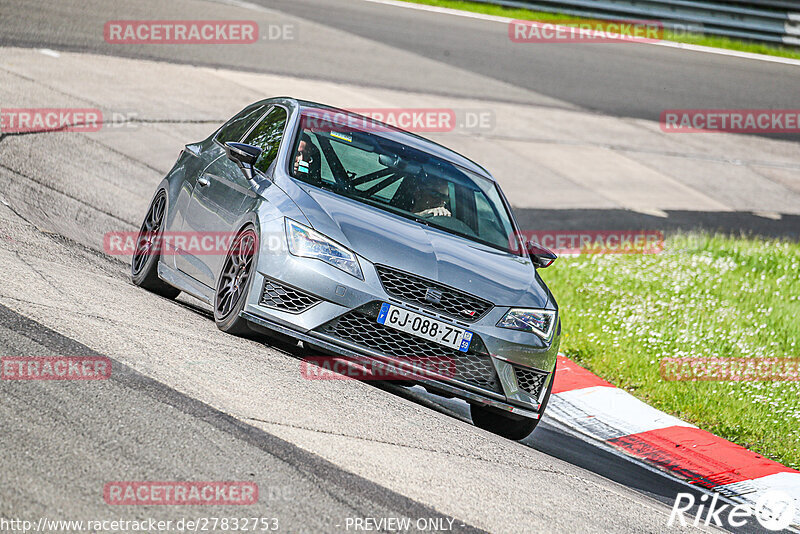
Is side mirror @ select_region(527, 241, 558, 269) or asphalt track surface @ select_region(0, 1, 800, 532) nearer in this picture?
asphalt track surface @ select_region(0, 1, 800, 532)

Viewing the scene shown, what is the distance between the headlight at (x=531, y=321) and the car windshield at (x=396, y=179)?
875mm

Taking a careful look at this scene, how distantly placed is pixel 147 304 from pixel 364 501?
3315 mm

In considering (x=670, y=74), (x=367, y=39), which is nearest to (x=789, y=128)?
(x=670, y=74)

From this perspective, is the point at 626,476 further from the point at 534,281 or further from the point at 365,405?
the point at 365,405

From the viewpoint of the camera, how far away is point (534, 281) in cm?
699

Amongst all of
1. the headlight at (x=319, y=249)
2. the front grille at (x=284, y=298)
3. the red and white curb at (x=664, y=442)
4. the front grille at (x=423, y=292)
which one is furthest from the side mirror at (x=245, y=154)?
the red and white curb at (x=664, y=442)

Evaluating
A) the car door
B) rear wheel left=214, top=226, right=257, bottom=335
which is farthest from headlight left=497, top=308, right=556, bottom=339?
the car door

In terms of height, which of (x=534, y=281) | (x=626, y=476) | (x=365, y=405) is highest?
(x=534, y=281)

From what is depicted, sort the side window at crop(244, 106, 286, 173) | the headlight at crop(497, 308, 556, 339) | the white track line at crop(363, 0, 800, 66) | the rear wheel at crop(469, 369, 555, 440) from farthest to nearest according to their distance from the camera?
the white track line at crop(363, 0, 800, 66) < the side window at crop(244, 106, 286, 173) < the rear wheel at crop(469, 369, 555, 440) < the headlight at crop(497, 308, 556, 339)

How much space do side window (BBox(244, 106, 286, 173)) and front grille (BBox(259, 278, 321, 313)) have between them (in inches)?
46.8

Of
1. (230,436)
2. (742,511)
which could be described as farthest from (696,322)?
(230,436)

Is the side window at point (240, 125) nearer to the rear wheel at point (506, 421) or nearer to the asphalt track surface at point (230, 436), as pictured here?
the asphalt track surface at point (230, 436)

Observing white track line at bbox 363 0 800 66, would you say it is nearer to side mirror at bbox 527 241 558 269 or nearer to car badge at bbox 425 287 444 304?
side mirror at bbox 527 241 558 269

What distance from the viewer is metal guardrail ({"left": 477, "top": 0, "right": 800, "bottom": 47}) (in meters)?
25.8
